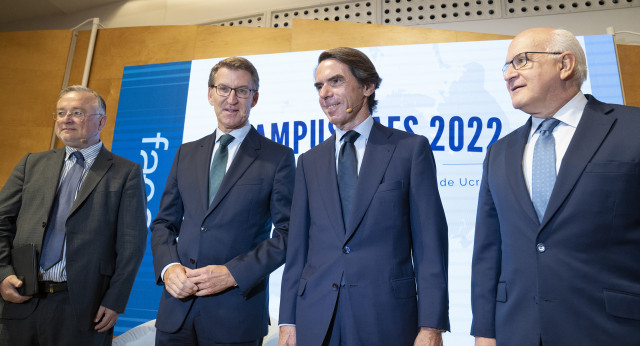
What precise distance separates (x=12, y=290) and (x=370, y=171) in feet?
5.58

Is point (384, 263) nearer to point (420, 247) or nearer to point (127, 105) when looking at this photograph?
point (420, 247)

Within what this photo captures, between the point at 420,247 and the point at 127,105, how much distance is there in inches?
136

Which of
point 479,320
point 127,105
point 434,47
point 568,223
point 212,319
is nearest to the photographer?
point 568,223

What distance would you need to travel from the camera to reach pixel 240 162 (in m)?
1.93

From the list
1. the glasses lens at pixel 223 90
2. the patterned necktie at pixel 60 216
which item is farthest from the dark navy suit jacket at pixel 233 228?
the patterned necktie at pixel 60 216

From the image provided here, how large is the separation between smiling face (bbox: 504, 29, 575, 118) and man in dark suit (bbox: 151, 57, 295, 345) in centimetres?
99

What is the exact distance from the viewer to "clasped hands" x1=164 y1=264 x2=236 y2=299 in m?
1.66

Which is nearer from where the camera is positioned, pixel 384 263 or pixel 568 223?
pixel 568 223

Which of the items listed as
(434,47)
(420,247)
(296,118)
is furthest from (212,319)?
(434,47)

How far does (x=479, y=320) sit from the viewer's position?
1460mm

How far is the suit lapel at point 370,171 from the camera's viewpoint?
1.51m

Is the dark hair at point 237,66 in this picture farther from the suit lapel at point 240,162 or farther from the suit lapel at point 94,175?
the suit lapel at point 94,175

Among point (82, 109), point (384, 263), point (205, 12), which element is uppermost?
point (205, 12)

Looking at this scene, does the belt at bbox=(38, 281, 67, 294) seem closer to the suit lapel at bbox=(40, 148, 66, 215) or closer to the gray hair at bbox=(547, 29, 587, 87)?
the suit lapel at bbox=(40, 148, 66, 215)
